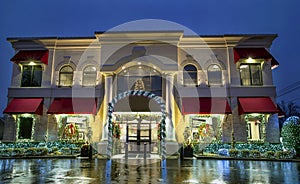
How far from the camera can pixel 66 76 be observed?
21.0 metres

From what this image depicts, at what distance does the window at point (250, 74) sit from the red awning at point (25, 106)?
17.8 meters

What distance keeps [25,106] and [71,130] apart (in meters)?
4.27

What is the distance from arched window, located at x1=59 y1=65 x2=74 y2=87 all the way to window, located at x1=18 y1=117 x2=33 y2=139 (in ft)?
13.5

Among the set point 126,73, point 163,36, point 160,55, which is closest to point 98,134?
point 126,73

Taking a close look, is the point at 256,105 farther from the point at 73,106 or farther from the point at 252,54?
the point at 73,106

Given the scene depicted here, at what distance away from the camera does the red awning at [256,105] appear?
18.1 m

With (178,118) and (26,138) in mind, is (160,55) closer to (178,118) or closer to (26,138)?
(178,118)

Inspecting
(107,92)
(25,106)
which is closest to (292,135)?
(107,92)

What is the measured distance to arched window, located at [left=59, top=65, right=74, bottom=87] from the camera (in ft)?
68.3

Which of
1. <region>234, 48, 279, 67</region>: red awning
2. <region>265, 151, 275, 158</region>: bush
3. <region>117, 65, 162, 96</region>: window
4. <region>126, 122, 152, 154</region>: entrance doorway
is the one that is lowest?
<region>265, 151, 275, 158</region>: bush

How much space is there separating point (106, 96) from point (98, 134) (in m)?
3.32

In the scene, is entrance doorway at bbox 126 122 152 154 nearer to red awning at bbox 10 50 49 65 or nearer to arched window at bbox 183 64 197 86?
arched window at bbox 183 64 197 86

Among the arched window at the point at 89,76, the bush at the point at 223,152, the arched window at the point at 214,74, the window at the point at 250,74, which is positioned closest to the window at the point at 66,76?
the arched window at the point at 89,76

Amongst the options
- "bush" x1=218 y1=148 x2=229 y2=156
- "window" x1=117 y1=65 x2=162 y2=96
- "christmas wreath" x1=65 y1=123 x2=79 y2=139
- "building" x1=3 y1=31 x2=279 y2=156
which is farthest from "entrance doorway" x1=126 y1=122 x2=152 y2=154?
"bush" x1=218 y1=148 x2=229 y2=156
